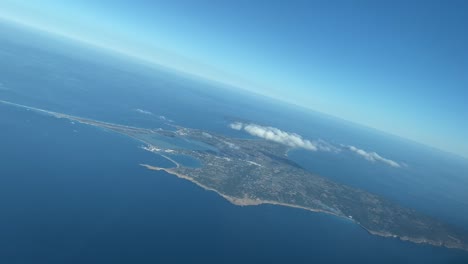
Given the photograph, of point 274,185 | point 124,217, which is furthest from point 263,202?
point 124,217

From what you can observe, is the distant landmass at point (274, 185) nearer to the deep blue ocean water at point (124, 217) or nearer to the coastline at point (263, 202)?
the coastline at point (263, 202)

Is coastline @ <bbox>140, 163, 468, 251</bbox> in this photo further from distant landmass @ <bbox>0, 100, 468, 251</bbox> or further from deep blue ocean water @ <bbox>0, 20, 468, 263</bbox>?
deep blue ocean water @ <bbox>0, 20, 468, 263</bbox>

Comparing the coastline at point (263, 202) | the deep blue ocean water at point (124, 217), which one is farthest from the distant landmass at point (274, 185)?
the deep blue ocean water at point (124, 217)

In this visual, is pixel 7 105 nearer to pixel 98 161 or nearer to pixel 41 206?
pixel 98 161

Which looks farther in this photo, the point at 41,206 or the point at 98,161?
the point at 98,161

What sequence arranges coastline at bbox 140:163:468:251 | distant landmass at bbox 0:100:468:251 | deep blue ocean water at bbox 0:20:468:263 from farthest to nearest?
distant landmass at bbox 0:100:468:251, coastline at bbox 140:163:468:251, deep blue ocean water at bbox 0:20:468:263

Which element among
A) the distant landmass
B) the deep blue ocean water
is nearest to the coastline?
the distant landmass

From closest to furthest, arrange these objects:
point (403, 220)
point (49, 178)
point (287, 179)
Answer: point (49, 178) < point (403, 220) < point (287, 179)

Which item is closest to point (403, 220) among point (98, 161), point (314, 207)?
point (314, 207)
